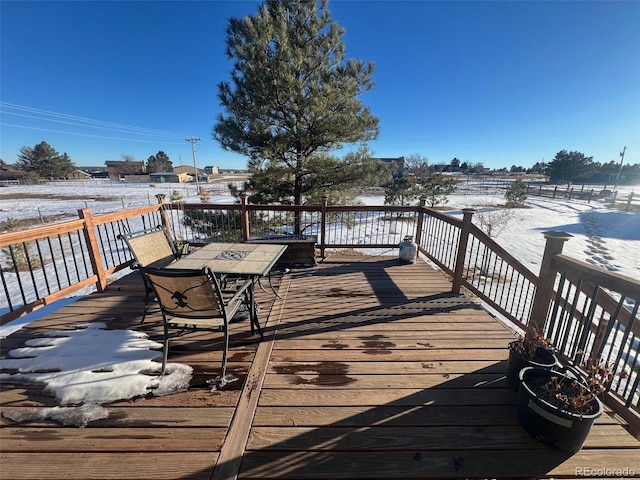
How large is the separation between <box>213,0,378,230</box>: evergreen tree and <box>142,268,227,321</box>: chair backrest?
4.64 metres

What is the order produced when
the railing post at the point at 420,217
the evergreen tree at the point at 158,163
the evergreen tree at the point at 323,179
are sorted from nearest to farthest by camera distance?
the railing post at the point at 420,217
the evergreen tree at the point at 323,179
the evergreen tree at the point at 158,163

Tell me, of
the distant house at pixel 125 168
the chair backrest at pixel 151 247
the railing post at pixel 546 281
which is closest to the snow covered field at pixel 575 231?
the railing post at pixel 546 281

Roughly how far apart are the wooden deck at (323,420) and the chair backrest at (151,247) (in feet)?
2.07

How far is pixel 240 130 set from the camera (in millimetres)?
6004

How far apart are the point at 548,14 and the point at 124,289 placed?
29.5ft

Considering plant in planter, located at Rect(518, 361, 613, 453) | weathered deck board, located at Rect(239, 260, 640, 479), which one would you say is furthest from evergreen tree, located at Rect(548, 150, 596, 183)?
plant in planter, located at Rect(518, 361, 613, 453)

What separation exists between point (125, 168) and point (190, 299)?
7373 centimetres

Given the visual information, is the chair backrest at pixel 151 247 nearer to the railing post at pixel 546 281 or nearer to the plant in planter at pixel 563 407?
the plant in planter at pixel 563 407

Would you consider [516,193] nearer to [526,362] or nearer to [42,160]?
[526,362]

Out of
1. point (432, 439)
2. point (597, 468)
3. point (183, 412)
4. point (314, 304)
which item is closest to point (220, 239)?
point (314, 304)

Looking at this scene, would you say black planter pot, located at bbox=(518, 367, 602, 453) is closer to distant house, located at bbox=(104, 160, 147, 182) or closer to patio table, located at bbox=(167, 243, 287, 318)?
patio table, located at bbox=(167, 243, 287, 318)

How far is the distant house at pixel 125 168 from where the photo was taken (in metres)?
55.8

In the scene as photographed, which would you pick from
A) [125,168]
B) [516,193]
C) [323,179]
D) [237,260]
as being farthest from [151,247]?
[125,168]

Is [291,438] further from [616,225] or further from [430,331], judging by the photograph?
[616,225]
